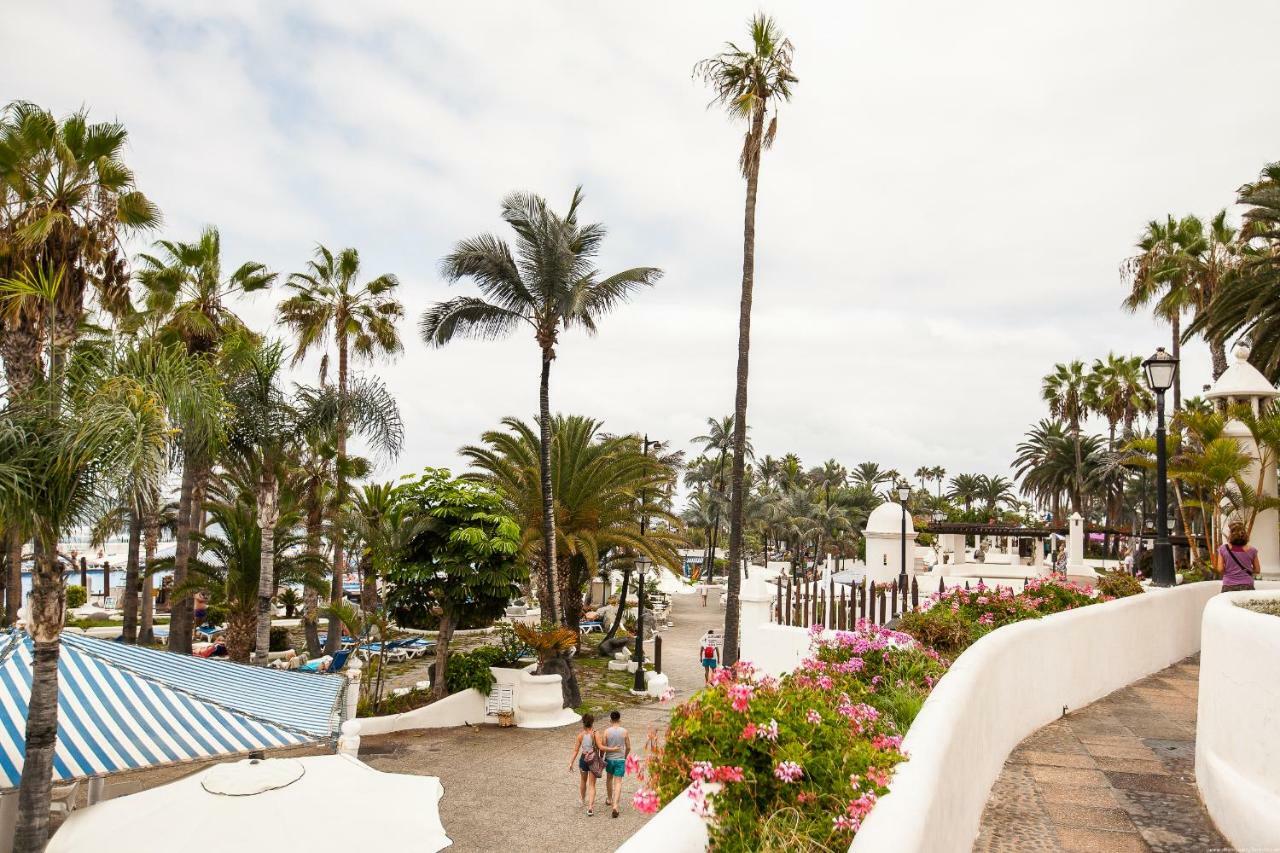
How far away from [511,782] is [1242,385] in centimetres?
1545

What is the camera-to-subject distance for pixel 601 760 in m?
11.2

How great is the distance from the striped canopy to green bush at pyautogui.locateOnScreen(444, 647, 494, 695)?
637 cm

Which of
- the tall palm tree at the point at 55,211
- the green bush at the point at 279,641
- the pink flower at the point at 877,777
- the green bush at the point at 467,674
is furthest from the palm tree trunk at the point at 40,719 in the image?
the green bush at the point at 279,641

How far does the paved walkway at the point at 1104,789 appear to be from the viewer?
4.80 metres

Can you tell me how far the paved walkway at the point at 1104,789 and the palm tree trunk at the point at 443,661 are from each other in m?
13.3

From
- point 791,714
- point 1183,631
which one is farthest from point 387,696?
point 791,714

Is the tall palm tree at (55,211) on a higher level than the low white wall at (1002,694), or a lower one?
higher

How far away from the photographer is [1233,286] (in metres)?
18.5

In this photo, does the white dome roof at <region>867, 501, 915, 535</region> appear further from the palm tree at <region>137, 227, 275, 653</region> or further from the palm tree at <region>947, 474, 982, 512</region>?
the palm tree at <region>947, 474, 982, 512</region>

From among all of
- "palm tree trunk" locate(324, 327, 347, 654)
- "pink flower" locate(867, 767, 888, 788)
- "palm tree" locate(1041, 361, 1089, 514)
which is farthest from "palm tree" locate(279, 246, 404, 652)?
"palm tree" locate(1041, 361, 1089, 514)

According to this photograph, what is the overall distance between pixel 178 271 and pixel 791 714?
19661mm

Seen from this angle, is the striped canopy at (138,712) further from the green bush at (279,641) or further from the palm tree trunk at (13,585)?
the green bush at (279,641)

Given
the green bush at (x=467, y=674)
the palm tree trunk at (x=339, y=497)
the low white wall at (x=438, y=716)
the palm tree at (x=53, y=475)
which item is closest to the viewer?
the palm tree at (x=53, y=475)

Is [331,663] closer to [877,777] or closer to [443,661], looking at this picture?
[443,661]
